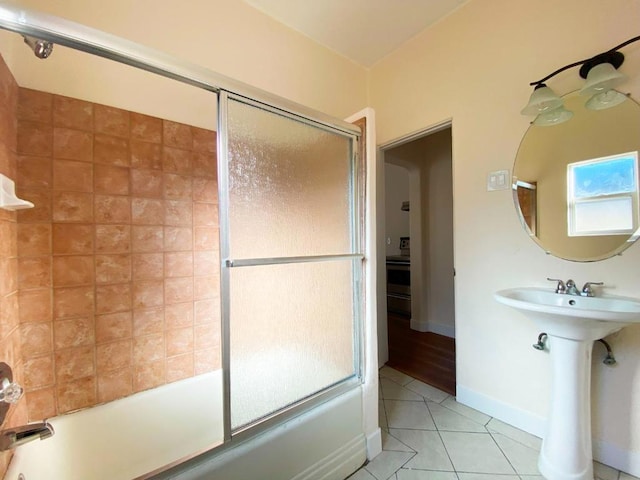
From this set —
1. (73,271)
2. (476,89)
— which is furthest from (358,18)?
(73,271)

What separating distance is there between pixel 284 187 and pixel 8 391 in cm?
116

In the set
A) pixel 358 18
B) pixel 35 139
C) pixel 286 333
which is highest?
pixel 358 18

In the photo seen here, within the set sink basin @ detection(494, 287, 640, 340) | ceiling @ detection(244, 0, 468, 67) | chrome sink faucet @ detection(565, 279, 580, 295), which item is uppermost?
ceiling @ detection(244, 0, 468, 67)

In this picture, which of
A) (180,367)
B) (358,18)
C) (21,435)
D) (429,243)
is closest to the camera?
(21,435)

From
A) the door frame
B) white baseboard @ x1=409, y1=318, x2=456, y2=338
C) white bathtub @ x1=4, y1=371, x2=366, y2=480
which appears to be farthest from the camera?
white baseboard @ x1=409, y1=318, x2=456, y2=338

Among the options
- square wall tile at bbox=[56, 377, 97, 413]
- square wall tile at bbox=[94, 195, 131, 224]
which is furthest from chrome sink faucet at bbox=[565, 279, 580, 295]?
square wall tile at bbox=[56, 377, 97, 413]

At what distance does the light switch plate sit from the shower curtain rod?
60.7 inches

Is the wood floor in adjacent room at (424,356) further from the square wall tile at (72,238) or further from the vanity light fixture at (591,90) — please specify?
the square wall tile at (72,238)

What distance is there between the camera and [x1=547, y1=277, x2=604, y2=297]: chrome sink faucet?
1.41 meters

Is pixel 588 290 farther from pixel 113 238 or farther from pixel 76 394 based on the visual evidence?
pixel 76 394

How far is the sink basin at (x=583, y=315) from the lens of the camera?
3.67 ft

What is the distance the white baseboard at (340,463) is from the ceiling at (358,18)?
2.78 meters

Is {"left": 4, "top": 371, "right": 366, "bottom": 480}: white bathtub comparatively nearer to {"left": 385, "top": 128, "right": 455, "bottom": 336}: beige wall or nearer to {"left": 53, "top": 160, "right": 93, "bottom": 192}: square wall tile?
{"left": 53, "top": 160, "right": 93, "bottom": 192}: square wall tile

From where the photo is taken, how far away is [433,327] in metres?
3.46
